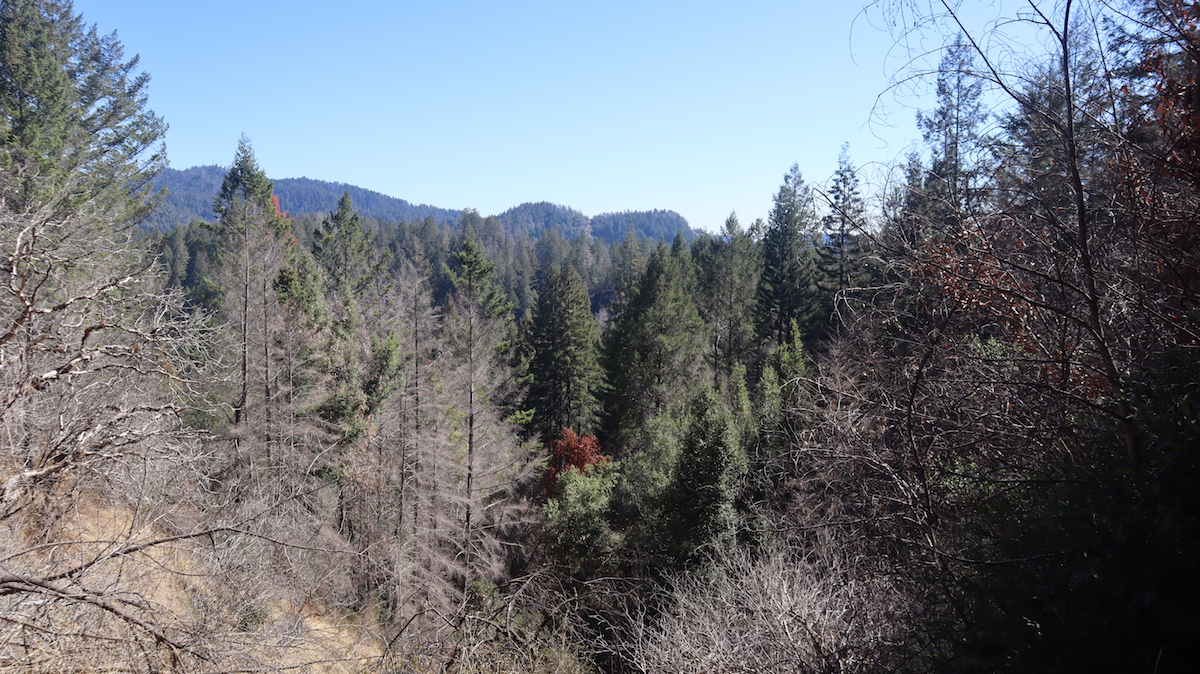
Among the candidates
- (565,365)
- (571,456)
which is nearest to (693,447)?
(571,456)

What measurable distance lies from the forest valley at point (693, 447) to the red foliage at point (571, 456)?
7.56 feet

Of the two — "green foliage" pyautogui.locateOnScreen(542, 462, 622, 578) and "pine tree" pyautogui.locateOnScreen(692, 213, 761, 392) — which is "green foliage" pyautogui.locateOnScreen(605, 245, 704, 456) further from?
"green foliage" pyautogui.locateOnScreen(542, 462, 622, 578)

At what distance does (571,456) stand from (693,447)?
1160 centimetres

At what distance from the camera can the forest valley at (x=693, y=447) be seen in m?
2.90

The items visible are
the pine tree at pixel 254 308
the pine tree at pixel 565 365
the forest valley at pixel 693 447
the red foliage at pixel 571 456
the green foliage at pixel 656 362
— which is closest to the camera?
the forest valley at pixel 693 447

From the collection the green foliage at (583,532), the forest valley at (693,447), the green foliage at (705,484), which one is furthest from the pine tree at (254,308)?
the green foliage at (705,484)

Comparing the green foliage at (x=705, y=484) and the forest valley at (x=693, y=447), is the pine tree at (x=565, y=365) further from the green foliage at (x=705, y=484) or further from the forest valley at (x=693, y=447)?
the green foliage at (x=705, y=484)

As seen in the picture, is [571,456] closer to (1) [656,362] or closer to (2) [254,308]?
(1) [656,362]

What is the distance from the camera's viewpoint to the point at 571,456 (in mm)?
23344

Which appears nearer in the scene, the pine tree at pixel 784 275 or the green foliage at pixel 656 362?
the green foliage at pixel 656 362

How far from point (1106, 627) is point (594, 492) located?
13.5m

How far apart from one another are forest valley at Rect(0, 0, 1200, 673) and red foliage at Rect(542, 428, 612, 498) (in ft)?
7.56

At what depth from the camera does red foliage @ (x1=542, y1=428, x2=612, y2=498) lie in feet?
74.2

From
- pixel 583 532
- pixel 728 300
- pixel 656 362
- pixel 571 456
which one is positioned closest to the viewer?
pixel 583 532
